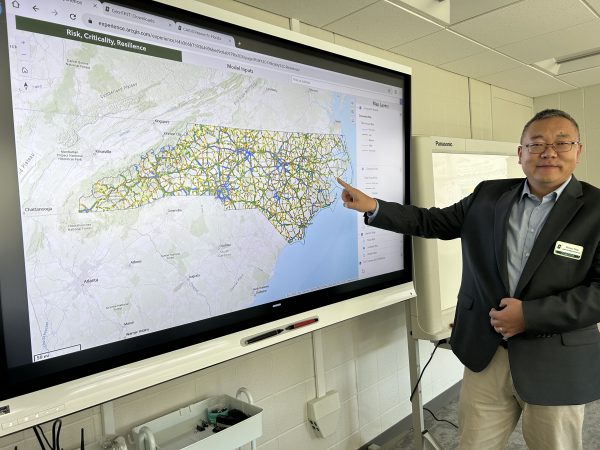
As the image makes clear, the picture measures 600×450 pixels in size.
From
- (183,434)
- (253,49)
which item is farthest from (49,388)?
(253,49)

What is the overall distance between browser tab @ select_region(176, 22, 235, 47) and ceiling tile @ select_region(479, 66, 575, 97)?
254 cm

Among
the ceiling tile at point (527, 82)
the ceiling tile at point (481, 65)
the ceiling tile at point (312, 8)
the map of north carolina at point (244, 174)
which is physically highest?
the ceiling tile at point (527, 82)

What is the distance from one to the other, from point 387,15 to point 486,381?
1.78 m

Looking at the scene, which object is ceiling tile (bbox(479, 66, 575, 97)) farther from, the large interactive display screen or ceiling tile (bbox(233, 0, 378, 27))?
the large interactive display screen

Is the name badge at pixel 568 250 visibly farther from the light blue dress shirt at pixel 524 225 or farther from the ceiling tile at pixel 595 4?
the ceiling tile at pixel 595 4

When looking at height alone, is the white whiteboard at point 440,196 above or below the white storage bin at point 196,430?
above

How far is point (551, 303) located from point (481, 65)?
2110 millimetres

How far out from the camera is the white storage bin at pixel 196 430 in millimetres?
1463

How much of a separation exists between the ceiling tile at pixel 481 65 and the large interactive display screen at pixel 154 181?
1311 millimetres

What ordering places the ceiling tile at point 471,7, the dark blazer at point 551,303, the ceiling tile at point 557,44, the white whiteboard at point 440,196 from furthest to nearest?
A: 1. the ceiling tile at point 557,44
2. the white whiteboard at point 440,196
3. the ceiling tile at point 471,7
4. the dark blazer at point 551,303

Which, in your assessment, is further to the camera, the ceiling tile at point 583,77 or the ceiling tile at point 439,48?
the ceiling tile at point 583,77

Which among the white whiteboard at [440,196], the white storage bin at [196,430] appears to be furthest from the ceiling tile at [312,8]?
the white storage bin at [196,430]

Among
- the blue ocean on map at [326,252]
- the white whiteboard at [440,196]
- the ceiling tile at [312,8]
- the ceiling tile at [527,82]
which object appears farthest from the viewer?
the ceiling tile at [527,82]

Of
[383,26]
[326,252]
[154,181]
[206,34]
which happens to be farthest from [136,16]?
[383,26]
